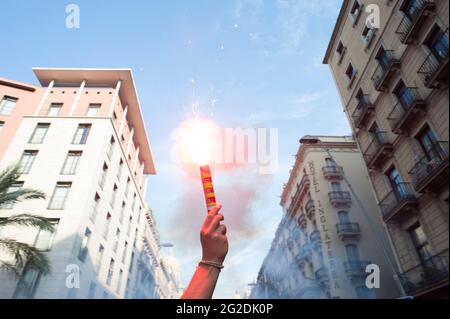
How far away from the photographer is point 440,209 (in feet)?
37.9

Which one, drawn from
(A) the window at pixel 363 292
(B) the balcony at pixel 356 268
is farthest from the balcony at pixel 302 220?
(A) the window at pixel 363 292

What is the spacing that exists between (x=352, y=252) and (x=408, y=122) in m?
15.4

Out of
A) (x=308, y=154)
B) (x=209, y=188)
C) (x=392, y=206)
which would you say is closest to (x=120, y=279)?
(x=308, y=154)

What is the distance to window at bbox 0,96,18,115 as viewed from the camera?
26.2 m

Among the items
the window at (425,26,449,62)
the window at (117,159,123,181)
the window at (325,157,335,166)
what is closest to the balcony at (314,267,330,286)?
the window at (325,157,335,166)

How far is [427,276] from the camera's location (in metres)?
12.3

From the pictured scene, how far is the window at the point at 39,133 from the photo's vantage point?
974 inches

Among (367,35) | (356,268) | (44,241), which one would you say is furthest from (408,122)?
(44,241)

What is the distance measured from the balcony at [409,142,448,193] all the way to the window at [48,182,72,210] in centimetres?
2338

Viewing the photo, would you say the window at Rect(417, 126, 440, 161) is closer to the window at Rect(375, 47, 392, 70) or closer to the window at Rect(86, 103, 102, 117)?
the window at Rect(375, 47, 392, 70)

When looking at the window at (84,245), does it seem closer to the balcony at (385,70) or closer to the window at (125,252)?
the window at (125,252)

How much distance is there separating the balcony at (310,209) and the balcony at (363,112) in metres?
11.7

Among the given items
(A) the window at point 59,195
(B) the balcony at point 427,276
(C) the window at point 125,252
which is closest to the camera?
(B) the balcony at point 427,276
